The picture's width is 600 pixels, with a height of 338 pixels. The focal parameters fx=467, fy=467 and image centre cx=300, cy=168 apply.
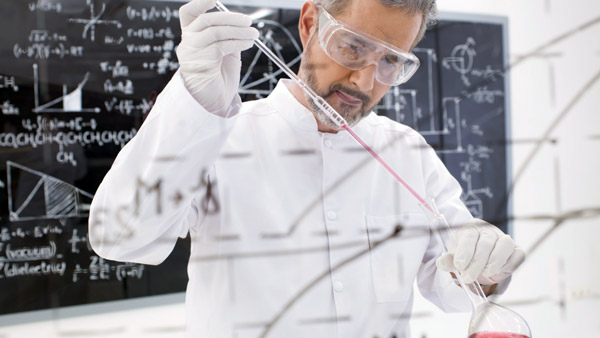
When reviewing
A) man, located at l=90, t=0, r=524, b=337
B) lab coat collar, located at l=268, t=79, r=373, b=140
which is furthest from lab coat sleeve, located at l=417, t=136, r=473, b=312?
lab coat collar, located at l=268, t=79, r=373, b=140

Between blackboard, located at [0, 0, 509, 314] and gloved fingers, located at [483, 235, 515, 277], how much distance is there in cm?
26

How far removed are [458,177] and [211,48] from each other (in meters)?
0.60

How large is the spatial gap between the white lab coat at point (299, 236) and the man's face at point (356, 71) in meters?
0.04

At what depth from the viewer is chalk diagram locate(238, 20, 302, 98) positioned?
37.5 inches

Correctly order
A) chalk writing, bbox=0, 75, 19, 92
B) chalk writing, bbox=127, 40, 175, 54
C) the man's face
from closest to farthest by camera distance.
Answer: the man's face
chalk writing, bbox=0, 75, 19, 92
chalk writing, bbox=127, 40, 175, 54

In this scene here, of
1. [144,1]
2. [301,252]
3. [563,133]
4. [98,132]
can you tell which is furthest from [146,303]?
[563,133]

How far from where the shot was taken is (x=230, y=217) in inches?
21.6

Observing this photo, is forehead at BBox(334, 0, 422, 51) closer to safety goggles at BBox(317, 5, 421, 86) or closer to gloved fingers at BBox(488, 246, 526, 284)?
safety goggles at BBox(317, 5, 421, 86)

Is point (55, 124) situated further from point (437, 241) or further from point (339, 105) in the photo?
point (437, 241)

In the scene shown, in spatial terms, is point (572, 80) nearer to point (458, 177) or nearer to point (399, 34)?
point (399, 34)

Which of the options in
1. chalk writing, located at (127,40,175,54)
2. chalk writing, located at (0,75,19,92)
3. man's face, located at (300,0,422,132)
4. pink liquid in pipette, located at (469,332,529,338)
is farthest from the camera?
chalk writing, located at (127,40,175,54)

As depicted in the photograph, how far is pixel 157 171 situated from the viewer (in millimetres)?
435

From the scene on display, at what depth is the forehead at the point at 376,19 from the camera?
1.70 ft

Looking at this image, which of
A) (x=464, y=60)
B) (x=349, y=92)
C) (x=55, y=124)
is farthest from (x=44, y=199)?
(x=464, y=60)
